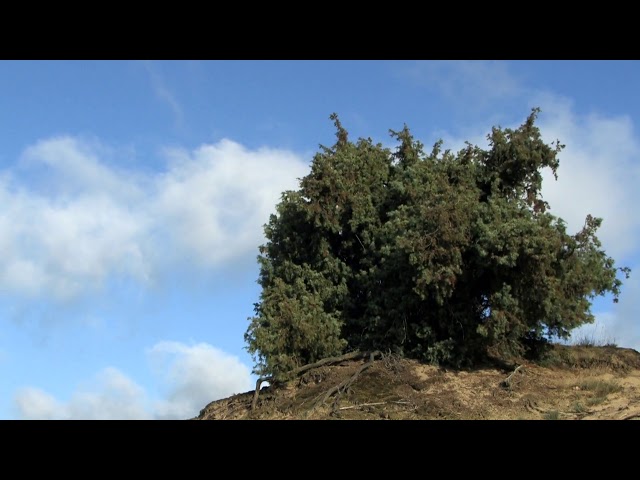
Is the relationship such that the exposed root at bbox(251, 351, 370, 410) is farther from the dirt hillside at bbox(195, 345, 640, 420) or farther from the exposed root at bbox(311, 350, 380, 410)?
the exposed root at bbox(311, 350, 380, 410)

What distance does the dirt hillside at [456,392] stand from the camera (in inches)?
614

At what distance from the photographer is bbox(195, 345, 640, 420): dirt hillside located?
51.2ft

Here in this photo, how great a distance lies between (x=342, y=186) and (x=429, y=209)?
12.8 feet

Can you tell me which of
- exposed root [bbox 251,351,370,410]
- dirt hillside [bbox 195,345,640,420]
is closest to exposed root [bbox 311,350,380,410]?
dirt hillside [bbox 195,345,640,420]

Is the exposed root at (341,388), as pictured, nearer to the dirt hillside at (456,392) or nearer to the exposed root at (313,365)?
the dirt hillside at (456,392)

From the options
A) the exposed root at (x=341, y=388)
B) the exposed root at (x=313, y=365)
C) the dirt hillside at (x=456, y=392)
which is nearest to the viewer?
the dirt hillside at (x=456, y=392)

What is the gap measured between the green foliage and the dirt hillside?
0.67 metres

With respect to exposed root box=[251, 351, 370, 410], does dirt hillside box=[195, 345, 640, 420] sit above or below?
below

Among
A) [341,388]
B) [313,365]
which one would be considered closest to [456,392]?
[341,388]

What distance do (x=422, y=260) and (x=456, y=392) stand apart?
3.57 meters

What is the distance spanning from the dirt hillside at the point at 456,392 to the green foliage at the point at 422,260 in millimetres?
673

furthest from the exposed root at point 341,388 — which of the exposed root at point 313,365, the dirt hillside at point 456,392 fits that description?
the exposed root at point 313,365
